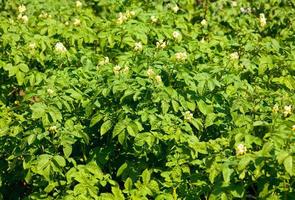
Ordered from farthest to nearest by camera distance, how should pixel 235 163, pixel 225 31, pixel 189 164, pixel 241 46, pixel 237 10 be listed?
1. pixel 237 10
2. pixel 225 31
3. pixel 241 46
4. pixel 189 164
5. pixel 235 163

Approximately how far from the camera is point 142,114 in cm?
337

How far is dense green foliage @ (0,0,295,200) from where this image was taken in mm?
3018

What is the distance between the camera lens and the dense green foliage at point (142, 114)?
9.90 ft

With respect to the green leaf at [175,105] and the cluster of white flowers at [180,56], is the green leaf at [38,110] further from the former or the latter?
the cluster of white flowers at [180,56]

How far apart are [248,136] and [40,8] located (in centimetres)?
326

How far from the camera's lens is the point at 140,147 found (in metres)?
3.46

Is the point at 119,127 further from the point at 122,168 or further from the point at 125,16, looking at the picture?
the point at 125,16

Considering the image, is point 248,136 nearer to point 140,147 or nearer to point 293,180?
point 293,180

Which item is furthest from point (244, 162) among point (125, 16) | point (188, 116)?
point (125, 16)

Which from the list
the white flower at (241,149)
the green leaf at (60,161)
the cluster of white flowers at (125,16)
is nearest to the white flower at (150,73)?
the green leaf at (60,161)

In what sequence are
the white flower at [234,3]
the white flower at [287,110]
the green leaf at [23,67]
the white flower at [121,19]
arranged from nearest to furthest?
the white flower at [287,110] → the green leaf at [23,67] → the white flower at [121,19] → the white flower at [234,3]

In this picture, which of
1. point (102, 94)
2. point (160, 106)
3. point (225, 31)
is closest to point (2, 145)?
point (102, 94)

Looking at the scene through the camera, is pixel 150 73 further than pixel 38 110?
Yes

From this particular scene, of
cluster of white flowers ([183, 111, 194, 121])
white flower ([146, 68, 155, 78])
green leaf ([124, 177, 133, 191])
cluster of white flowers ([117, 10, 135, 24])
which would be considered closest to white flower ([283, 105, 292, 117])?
cluster of white flowers ([183, 111, 194, 121])
